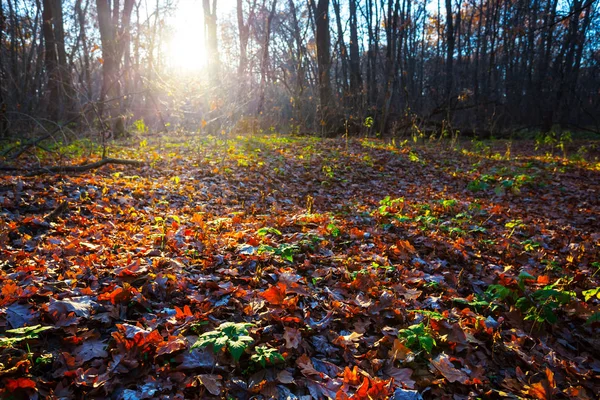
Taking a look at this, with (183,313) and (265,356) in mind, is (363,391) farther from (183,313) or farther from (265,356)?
(183,313)

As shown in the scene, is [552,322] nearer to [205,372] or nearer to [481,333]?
[481,333]

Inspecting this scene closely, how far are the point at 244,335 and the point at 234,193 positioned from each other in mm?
3882

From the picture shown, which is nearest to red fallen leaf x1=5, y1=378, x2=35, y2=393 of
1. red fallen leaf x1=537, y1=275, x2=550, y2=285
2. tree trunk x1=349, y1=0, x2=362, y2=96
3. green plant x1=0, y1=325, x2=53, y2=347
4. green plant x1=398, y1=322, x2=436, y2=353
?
green plant x1=0, y1=325, x2=53, y2=347

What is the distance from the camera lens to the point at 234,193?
5.58 metres

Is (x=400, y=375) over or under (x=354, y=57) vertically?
under

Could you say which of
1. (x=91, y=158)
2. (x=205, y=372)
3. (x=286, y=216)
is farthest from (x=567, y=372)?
(x=91, y=158)

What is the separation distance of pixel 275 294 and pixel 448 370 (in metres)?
1.19

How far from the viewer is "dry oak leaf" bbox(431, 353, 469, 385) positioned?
6.38 feet

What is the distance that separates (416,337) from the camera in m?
2.13

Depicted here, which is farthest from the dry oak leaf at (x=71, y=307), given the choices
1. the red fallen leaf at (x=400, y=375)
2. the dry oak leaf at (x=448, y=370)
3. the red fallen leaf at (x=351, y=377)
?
the dry oak leaf at (x=448, y=370)

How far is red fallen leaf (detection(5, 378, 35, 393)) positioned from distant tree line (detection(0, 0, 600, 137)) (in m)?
5.24

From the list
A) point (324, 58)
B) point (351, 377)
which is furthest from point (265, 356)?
point (324, 58)

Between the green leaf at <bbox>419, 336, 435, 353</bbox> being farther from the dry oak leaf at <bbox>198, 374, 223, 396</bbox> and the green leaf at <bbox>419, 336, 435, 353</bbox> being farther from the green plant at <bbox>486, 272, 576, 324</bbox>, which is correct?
the dry oak leaf at <bbox>198, 374, 223, 396</bbox>

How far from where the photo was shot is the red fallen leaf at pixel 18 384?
155 centimetres
